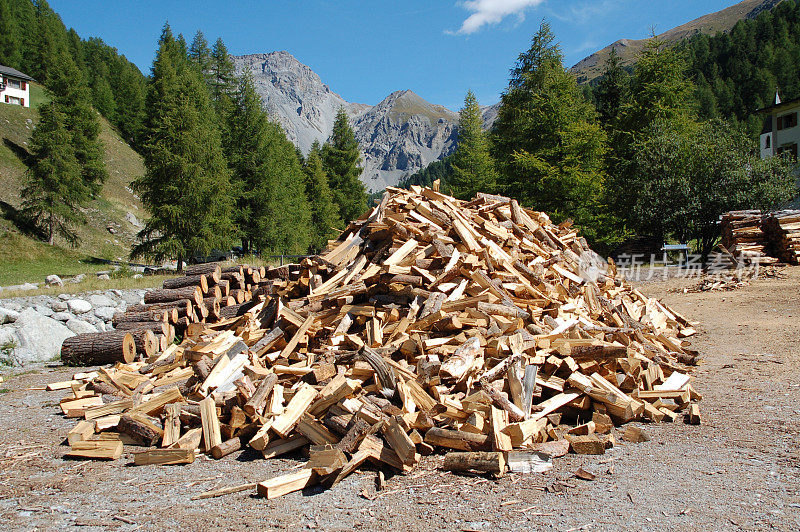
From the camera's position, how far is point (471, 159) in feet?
103

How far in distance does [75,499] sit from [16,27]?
3300 inches

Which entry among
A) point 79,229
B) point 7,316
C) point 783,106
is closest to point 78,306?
point 7,316

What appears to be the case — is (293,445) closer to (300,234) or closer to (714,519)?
(714,519)

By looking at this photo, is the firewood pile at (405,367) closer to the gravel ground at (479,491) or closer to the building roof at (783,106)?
the gravel ground at (479,491)

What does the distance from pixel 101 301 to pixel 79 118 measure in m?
32.7

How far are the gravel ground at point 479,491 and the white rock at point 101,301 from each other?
7.05 m

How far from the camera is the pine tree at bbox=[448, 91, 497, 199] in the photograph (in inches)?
1194

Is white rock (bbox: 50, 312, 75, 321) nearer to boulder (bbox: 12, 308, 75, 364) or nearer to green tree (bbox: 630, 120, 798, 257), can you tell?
boulder (bbox: 12, 308, 75, 364)

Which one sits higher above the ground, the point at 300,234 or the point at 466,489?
the point at 300,234

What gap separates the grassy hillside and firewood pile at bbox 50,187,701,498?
53.8 ft

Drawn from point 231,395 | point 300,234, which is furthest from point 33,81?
point 231,395

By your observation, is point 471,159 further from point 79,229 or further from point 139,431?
point 139,431

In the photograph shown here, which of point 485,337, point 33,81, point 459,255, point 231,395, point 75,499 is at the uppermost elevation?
point 33,81

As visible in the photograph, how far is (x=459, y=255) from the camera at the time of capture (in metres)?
6.52
